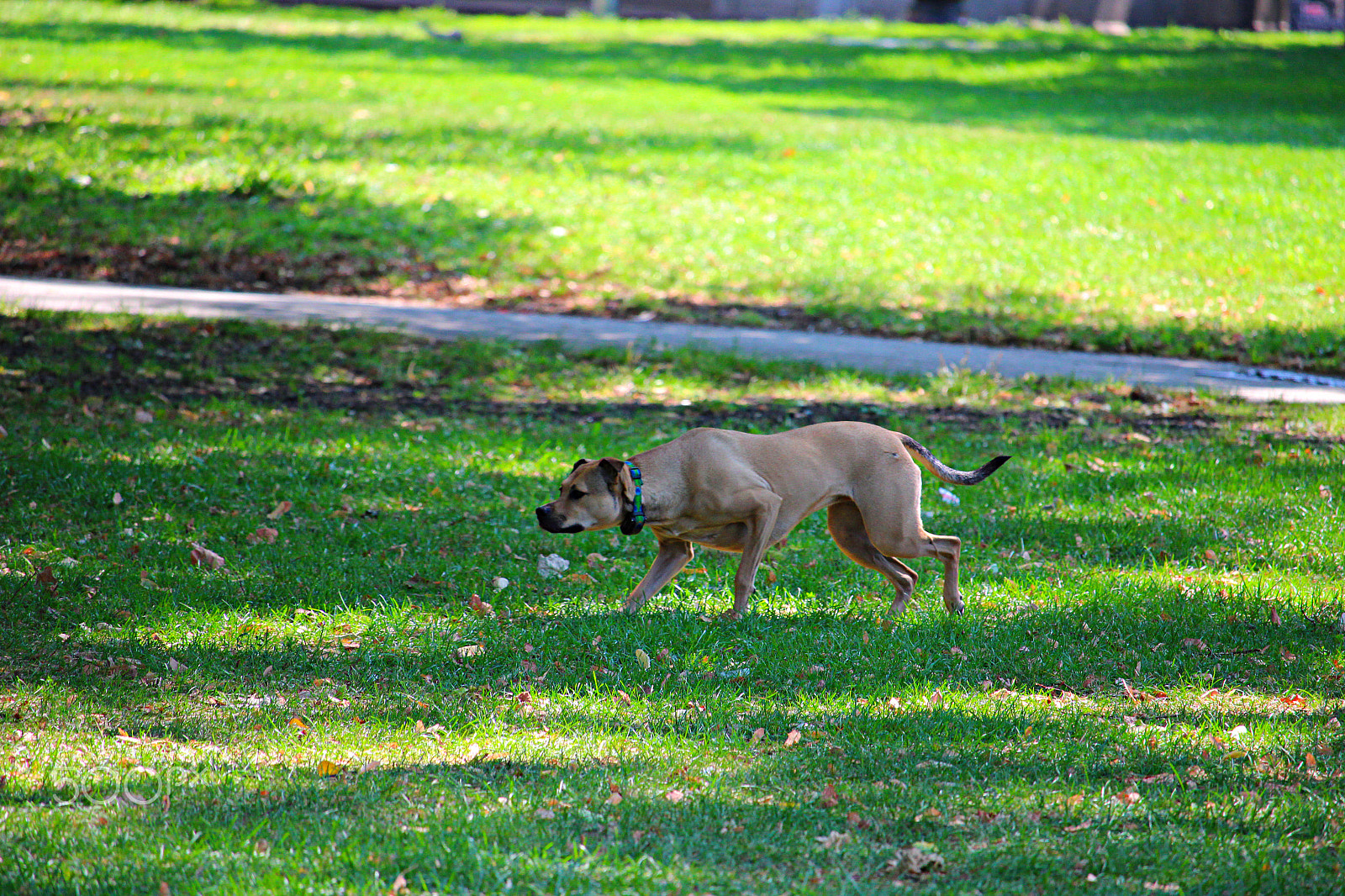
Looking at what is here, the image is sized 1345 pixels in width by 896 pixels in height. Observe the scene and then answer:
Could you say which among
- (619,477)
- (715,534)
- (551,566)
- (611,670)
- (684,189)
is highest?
(684,189)

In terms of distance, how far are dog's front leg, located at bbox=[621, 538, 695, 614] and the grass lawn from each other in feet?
23.1

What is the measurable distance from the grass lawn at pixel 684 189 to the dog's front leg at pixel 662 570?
7.05 metres

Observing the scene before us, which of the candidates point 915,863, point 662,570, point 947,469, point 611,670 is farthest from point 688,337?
point 915,863

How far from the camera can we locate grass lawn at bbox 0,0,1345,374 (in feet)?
44.9

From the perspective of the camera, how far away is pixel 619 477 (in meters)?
5.60

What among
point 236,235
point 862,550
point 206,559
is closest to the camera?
point 862,550

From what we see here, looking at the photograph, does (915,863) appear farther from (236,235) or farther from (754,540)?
(236,235)

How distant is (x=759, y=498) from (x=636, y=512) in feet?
1.91

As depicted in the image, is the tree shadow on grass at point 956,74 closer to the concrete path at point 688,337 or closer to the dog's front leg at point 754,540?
the concrete path at point 688,337

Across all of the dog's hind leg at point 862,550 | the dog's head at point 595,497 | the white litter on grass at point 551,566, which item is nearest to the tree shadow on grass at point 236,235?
the white litter on grass at point 551,566

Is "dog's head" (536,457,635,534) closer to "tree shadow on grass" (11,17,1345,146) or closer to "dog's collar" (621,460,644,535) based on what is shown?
"dog's collar" (621,460,644,535)

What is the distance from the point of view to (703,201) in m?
17.0

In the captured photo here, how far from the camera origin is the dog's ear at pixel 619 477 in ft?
18.3

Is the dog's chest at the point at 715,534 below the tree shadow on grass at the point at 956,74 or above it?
below
